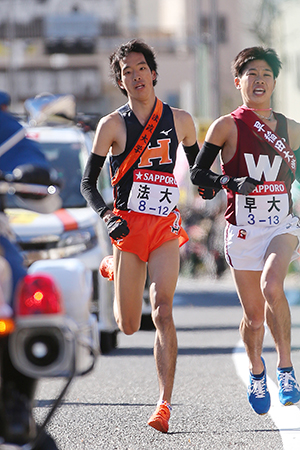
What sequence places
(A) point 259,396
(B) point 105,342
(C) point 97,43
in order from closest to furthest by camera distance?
(A) point 259,396 < (B) point 105,342 < (C) point 97,43

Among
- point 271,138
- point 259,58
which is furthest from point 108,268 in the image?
point 259,58

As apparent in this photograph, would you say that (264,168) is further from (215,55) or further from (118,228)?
(215,55)

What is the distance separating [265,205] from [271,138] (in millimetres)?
398

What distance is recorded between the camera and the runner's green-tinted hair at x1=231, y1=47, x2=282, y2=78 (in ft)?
19.7

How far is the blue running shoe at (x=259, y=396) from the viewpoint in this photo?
573cm

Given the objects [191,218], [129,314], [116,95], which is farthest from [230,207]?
[116,95]

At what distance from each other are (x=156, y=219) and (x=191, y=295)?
10466 mm

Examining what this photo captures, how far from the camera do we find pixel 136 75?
591 cm

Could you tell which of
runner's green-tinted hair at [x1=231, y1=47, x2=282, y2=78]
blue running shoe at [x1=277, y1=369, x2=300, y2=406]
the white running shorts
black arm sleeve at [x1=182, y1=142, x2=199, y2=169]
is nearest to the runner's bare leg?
the white running shorts

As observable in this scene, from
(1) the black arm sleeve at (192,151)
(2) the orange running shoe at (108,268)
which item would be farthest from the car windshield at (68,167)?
(1) the black arm sleeve at (192,151)

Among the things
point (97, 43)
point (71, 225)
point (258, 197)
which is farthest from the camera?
point (97, 43)

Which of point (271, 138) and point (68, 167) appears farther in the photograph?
point (68, 167)

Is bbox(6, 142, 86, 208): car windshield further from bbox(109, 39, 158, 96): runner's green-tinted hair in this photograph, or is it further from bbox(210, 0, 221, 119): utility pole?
bbox(210, 0, 221, 119): utility pole

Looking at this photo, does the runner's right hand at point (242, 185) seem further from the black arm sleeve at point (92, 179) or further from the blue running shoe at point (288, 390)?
the blue running shoe at point (288, 390)
